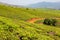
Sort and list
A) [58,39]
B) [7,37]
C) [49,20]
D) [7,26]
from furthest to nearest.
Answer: [49,20] → [58,39] → [7,26] → [7,37]

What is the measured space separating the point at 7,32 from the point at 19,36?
1629 millimetres

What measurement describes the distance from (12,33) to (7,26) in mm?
2029

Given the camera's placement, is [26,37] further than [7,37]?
Yes

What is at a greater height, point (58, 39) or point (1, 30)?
point (1, 30)

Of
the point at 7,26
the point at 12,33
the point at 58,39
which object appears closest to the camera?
the point at 12,33

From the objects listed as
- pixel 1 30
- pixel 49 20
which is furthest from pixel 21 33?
pixel 49 20

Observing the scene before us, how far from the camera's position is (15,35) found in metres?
24.9

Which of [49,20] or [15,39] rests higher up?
[15,39]

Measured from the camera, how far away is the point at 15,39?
23703 millimetres

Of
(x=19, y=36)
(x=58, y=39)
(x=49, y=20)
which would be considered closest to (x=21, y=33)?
(x=19, y=36)

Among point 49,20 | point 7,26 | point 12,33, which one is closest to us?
point 12,33

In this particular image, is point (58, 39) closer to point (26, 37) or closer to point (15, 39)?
point (26, 37)

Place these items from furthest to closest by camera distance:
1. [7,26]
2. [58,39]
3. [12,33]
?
[58,39] < [7,26] < [12,33]

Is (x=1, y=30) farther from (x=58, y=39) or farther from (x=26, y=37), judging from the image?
(x=58, y=39)
